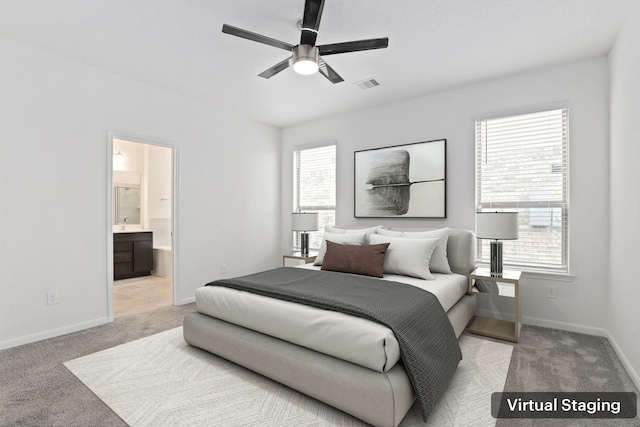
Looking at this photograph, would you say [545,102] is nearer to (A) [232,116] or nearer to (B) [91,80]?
(A) [232,116]

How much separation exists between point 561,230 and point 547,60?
168 cm

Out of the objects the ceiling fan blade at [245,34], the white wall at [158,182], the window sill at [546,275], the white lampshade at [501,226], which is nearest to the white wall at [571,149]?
the window sill at [546,275]

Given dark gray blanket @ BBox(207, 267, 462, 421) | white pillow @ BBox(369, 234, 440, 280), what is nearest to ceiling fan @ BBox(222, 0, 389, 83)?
dark gray blanket @ BBox(207, 267, 462, 421)

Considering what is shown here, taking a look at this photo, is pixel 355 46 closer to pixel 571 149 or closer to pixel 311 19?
pixel 311 19

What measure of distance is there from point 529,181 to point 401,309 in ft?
7.82

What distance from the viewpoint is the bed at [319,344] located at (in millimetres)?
1726

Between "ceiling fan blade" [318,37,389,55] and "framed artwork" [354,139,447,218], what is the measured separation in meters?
2.01

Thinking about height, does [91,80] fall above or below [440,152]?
above

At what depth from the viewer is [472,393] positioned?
6.91ft

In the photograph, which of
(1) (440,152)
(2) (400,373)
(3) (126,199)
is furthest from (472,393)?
(3) (126,199)

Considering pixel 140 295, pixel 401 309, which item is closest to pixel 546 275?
pixel 401 309

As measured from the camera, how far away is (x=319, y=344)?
6.49 ft

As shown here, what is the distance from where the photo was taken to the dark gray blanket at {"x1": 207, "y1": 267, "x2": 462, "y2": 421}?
1.81 metres

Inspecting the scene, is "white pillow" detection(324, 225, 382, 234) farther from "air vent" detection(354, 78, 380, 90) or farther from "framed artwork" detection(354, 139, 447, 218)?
"air vent" detection(354, 78, 380, 90)
